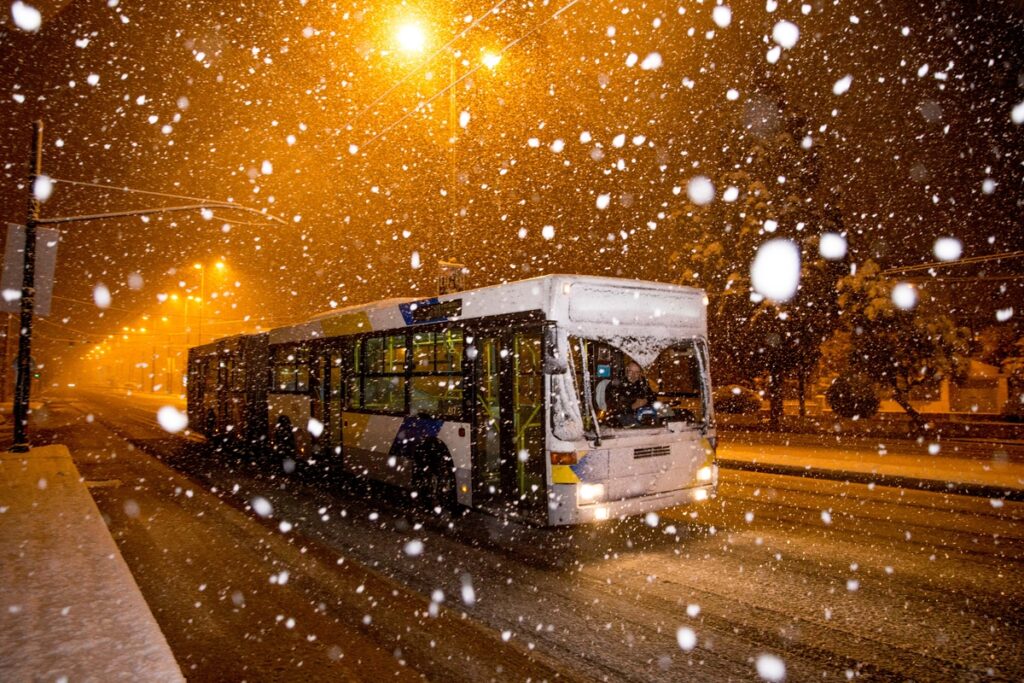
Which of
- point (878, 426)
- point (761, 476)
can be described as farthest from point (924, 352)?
point (761, 476)

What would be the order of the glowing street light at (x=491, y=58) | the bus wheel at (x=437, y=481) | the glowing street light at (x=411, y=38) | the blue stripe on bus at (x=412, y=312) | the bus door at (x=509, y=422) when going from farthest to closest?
the glowing street light at (x=411, y=38), the glowing street light at (x=491, y=58), the blue stripe on bus at (x=412, y=312), the bus wheel at (x=437, y=481), the bus door at (x=509, y=422)

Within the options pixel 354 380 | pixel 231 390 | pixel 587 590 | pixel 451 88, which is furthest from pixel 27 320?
pixel 587 590

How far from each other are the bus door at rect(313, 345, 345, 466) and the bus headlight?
20.9ft

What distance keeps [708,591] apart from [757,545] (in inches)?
75.2

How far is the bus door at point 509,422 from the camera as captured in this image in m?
7.45

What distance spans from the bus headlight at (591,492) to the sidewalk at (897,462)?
25.3ft

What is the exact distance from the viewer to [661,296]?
27.0 feet

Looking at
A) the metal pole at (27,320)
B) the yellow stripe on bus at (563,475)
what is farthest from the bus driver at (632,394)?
the metal pole at (27,320)

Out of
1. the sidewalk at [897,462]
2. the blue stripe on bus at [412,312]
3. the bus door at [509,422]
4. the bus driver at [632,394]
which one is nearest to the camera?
the bus door at [509,422]

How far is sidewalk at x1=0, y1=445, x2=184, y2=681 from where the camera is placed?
3.89m

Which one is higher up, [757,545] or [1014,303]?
[1014,303]

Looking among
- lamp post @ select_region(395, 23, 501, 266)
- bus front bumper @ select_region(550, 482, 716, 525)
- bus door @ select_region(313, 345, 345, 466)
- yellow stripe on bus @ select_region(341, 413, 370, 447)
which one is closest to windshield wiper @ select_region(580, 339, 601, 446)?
bus front bumper @ select_region(550, 482, 716, 525)

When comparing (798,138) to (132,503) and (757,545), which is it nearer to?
(757,545)

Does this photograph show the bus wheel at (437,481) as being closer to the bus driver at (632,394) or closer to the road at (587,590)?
the road at (587,590)
